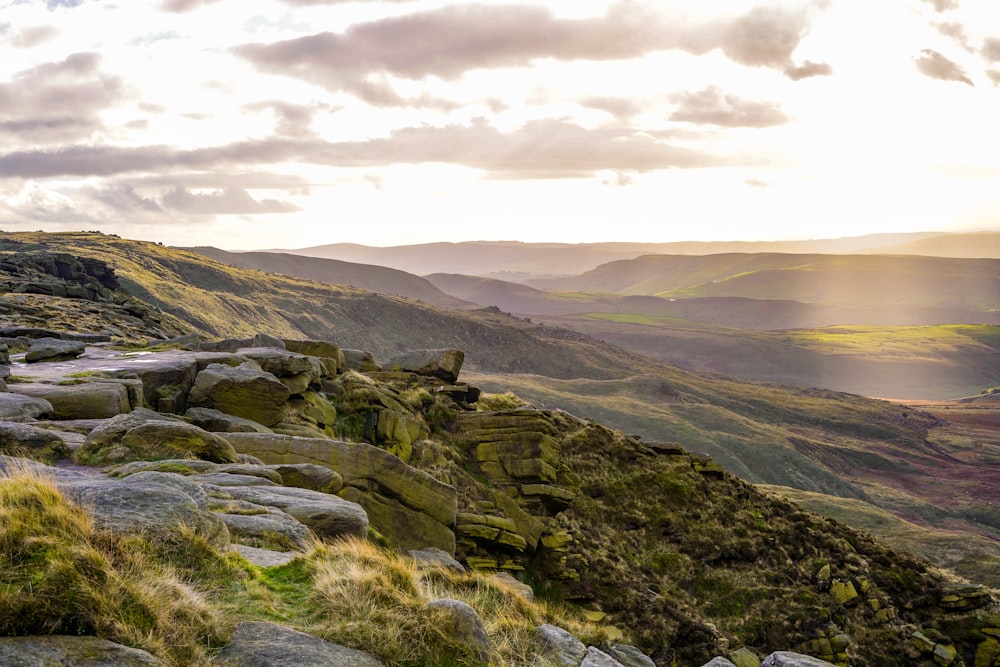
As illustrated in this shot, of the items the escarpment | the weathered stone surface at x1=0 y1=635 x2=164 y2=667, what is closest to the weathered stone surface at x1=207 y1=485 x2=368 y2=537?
the escarpment

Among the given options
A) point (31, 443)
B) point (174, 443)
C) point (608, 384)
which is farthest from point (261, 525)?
point (608, 384)

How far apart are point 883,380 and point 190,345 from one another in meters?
186

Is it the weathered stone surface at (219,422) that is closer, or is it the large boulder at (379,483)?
the large boulder at (379,483)

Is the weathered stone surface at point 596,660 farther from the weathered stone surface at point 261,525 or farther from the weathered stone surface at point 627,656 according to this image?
the weathered stone surface at point 261,525

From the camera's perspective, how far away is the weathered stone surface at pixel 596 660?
8.98 meters

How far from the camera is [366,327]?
416ft

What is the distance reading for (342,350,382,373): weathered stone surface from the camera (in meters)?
33.0

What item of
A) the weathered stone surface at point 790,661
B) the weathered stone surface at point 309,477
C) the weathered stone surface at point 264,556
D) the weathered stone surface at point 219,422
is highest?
the weathered stone surface at point 264,556

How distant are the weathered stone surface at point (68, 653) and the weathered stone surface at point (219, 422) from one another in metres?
13.2

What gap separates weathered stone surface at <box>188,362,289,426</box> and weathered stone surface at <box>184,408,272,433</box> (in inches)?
40.6

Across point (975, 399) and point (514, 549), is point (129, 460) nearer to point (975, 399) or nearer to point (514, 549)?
point (514, 549)

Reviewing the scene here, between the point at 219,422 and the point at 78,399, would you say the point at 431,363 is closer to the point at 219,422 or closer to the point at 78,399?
the point at 219,422

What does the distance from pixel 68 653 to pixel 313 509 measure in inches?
257

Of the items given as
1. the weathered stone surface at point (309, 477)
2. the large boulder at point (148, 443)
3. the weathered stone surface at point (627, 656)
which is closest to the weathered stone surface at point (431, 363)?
the weathered stone surface at point (309, 477)
